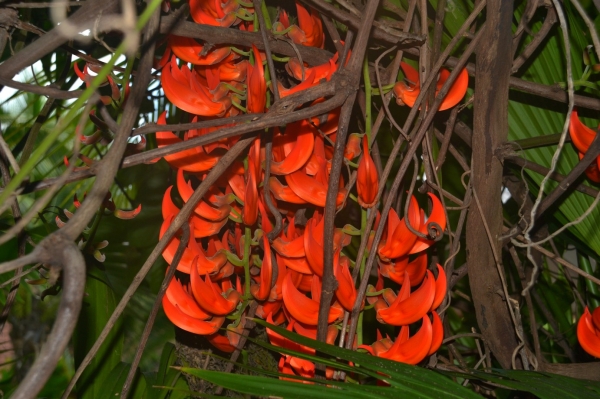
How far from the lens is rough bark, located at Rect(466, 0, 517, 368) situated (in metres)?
0.61

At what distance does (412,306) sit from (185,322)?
23 cm

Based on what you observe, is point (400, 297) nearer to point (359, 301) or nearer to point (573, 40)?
point (359, 301)

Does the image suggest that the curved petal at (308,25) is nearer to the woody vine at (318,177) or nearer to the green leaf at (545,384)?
the woody vine at (318,177)

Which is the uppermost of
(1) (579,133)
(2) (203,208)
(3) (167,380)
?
(1) (579,133)

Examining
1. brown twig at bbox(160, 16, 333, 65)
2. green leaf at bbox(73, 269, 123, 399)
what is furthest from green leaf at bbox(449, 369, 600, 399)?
green leaf at bbox(73, 269, 123, 399)

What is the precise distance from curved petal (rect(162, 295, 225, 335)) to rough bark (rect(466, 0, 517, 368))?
31cm

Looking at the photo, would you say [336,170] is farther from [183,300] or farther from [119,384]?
[119,384]

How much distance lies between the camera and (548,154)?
77cm

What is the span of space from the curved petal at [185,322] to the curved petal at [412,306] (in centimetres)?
17

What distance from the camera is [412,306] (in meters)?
0.56

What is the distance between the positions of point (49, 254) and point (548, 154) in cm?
68

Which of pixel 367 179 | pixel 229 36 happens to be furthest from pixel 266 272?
pixel 229 36

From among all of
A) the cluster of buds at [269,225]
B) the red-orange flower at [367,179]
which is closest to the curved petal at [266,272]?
the cluster of buds at [269,225]

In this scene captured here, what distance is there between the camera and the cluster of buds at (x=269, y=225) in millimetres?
572
